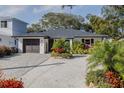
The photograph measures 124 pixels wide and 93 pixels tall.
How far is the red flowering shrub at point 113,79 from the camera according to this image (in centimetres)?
1339

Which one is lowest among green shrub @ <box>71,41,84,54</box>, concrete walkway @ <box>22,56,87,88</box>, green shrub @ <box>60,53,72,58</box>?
concrete walkway @ <box>22,56,87,88</box>

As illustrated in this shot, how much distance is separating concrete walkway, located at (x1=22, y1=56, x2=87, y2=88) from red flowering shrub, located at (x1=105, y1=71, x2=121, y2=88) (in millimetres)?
1388

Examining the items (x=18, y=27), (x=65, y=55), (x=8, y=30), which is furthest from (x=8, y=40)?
(x=65, y=55)

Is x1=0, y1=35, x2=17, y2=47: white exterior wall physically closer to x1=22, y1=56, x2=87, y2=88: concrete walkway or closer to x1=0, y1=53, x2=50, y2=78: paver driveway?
x1=0, y1=53, x2=50, y2=78: paver driveway

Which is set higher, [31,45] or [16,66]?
[31,45]

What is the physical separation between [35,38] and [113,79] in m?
18.2

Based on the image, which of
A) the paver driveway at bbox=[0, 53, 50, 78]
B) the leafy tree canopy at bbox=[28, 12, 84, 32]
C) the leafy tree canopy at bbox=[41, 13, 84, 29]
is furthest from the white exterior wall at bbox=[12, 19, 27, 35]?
the paver driveway at bbox=[0, 53, 50, 78]

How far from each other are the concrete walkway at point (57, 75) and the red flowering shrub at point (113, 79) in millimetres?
1388

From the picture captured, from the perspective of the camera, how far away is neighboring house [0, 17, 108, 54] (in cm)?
3006

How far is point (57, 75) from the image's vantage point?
57.3 ft

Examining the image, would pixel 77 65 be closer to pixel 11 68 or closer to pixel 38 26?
pixel 11 68

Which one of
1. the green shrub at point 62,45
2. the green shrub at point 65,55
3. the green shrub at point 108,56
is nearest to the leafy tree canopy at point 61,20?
the green shrub at point 62,45

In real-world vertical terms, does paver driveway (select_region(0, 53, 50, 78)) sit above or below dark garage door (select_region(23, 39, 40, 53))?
below

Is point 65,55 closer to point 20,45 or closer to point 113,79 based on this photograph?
point 20,45
